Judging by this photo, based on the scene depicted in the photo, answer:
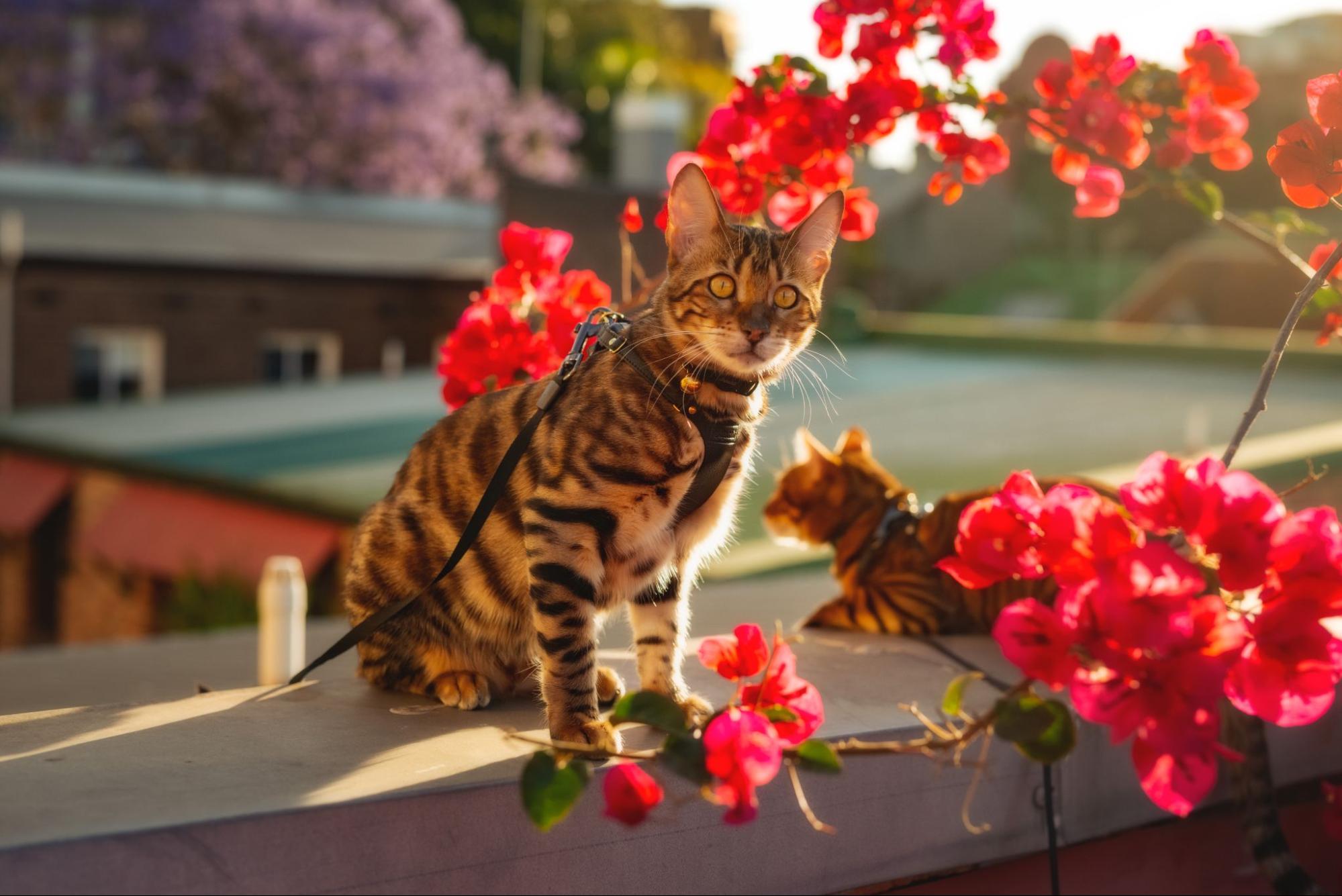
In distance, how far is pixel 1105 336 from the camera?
1473 cm

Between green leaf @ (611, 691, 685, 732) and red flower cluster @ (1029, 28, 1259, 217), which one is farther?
red flower cluster @ (1029, 28, 1259, 217)

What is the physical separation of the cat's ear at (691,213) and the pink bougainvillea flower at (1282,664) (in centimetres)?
123

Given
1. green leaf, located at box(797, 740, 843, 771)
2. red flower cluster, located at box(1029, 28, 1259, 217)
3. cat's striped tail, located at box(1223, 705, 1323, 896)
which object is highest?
red flower cluster, located at box(1029, 28, 1259, 217)

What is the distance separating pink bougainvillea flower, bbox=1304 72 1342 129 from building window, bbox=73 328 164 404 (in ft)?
50.1

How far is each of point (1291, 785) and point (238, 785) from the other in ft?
7.77

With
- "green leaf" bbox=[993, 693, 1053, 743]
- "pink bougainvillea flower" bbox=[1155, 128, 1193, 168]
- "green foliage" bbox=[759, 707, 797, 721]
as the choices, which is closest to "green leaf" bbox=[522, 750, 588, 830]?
"green foliage" bbox=[759, 707, 797, 721]

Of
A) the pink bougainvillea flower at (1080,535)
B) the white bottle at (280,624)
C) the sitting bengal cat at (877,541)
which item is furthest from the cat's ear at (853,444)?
the white bottle at (280,624)

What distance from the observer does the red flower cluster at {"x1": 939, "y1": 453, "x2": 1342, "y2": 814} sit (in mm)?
1557

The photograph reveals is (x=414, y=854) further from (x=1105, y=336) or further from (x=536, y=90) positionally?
(x=536, y=90)

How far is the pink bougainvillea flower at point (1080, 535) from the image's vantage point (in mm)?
1643

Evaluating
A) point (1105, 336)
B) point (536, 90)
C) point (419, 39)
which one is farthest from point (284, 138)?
point (1105, 336)

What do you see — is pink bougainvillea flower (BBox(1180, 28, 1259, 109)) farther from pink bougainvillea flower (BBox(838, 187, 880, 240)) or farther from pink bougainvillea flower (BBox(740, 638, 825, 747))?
pink bougainvillea flower (BBox(740, 638, 825, 747))

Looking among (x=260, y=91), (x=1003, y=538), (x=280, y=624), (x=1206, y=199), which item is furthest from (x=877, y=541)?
(x=260, y=91)

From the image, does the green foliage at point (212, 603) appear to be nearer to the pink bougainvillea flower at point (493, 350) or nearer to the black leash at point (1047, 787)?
the pink bougainvillea flower at point (493, 350)
